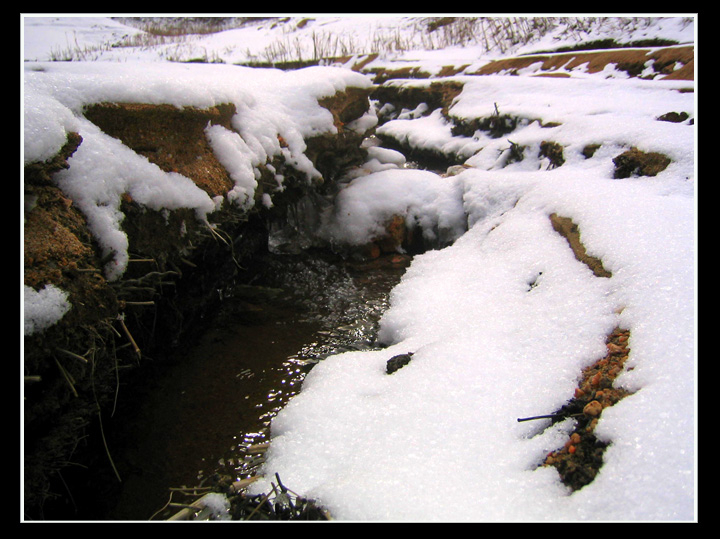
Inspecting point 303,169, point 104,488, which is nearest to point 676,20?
point 303,169

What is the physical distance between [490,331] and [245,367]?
2044mm

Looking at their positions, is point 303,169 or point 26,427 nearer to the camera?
point 26,427

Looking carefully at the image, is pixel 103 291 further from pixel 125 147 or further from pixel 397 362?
pixel 397 362

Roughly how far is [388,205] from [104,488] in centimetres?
435

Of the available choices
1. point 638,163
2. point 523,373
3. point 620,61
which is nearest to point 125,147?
point 523,373

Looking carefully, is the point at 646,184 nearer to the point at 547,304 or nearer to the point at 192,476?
the point at 547,304

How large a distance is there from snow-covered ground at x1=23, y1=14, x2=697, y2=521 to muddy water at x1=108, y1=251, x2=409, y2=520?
17.9 inches

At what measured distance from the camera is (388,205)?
5.62 m

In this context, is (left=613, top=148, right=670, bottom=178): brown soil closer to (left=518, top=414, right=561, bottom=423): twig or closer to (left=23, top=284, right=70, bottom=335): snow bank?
(left=518, top=414, right=561, bottom=423): twig

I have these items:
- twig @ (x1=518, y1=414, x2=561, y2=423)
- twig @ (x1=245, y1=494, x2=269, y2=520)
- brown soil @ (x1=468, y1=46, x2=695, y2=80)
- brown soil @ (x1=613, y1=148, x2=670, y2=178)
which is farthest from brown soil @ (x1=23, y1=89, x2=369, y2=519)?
brown soil @ (x1=468, y1=46, x2=695, y2=80)

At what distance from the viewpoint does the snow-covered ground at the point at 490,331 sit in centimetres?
152

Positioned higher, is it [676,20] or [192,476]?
[676,20]

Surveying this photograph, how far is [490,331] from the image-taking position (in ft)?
8.69

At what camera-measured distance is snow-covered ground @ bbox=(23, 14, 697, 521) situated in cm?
152
